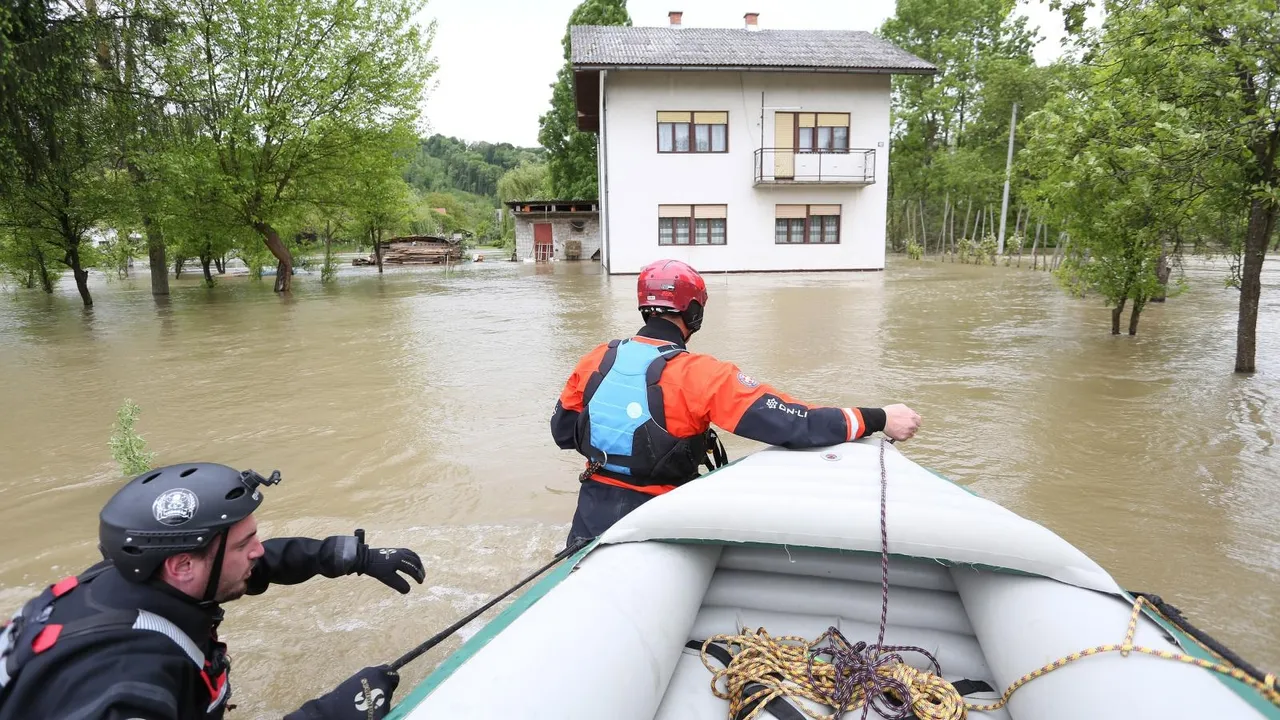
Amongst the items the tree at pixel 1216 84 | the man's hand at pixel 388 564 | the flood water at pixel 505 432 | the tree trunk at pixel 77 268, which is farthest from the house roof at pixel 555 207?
the man's hand at pixel 388 564

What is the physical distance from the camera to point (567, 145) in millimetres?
41906

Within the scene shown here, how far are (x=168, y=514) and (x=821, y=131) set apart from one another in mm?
25654

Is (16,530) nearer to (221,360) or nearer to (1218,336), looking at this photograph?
(221,360)

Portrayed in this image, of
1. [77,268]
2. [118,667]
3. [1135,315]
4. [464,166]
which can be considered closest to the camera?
Result: [118,667]

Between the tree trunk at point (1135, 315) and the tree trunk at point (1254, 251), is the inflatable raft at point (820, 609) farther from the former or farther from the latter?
the tree trunk at point (1135, 315)

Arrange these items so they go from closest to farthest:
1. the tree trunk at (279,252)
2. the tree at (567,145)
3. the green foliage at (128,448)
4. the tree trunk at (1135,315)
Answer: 1. the green foliage at (128,448)
2. the tree trunk at (1135,315)
3. the tree trunk at (279,252)
4. the tree at (567,145)

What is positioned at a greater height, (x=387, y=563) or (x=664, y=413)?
(x=664, y=413)

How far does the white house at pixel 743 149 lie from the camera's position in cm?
2391

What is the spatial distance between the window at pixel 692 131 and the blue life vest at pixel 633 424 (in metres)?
22.7

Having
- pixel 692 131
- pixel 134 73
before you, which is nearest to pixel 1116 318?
pixel 134 73

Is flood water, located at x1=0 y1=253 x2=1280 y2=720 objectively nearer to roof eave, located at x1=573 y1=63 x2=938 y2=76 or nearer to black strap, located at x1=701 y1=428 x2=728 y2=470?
black strap, located at x1=701 y1=428 x2=728 y2=470

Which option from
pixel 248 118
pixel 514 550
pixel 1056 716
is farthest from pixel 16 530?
pixel 248 118

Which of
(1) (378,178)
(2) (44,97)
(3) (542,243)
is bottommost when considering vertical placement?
(3) (542,243)

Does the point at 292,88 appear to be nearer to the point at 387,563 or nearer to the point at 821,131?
the point at 821,131
